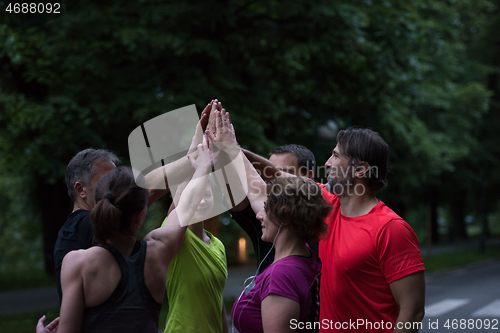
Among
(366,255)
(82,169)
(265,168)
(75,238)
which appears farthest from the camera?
(265,168)

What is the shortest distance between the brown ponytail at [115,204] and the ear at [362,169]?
104 cm

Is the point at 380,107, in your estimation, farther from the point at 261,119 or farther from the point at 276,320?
the point at 276,320

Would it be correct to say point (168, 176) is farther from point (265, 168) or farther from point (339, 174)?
point (339, 174)

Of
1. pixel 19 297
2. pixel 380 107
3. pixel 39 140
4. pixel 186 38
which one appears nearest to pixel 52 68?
pixel 39 140

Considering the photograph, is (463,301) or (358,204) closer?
(358,204)

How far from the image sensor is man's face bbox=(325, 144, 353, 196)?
96.0 inches

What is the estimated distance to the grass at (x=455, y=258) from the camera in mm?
17578

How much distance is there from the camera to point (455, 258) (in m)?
20.1

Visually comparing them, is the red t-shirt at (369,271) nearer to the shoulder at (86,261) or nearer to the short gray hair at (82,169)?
the shoulder at (86,261)

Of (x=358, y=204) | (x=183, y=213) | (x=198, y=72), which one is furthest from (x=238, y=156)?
(x=198, y=72)

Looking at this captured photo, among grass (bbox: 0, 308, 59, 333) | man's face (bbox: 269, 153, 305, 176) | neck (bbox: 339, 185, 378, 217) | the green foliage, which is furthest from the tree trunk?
neck (bbox: 339, 185, 378, 217)

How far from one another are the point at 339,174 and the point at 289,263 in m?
0.67

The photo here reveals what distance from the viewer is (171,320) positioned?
250 centimetres
